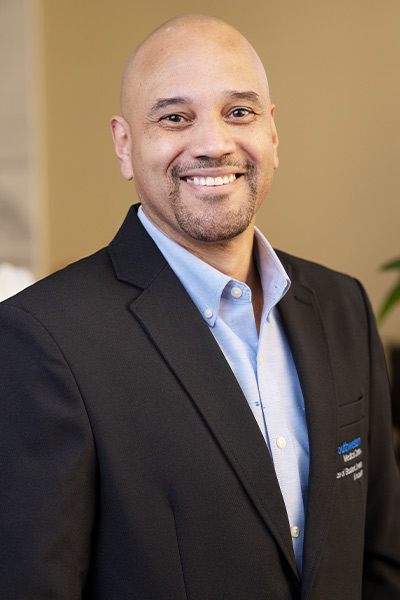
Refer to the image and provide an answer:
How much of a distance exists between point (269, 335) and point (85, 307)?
342 millimetres

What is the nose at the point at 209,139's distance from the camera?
1117mm

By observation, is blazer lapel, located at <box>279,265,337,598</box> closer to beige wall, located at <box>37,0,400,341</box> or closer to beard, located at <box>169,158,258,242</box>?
beard, located at <box>169,158,258,242</box>

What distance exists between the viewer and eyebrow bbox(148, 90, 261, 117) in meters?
1.12

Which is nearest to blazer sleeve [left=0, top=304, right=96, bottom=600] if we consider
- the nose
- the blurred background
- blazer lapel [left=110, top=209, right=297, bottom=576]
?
blazer lapel [left=110, top=209, right=297, bottom=576]

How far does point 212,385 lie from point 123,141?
1.47ft

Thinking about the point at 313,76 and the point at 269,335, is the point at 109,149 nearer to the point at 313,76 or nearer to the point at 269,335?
the point at 313,76

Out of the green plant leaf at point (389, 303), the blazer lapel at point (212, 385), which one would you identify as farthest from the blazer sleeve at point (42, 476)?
the green plant leaf at point (389, 303)

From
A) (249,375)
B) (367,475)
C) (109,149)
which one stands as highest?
(109,149)

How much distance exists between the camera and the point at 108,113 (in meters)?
3.29

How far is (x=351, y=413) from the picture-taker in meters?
1.26

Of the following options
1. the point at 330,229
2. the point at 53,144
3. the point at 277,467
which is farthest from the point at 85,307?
the point at 330,229

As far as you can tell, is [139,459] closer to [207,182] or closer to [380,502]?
[207,182]

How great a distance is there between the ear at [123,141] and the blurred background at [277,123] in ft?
6.62

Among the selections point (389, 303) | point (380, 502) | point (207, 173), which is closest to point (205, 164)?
point (207, 173)
